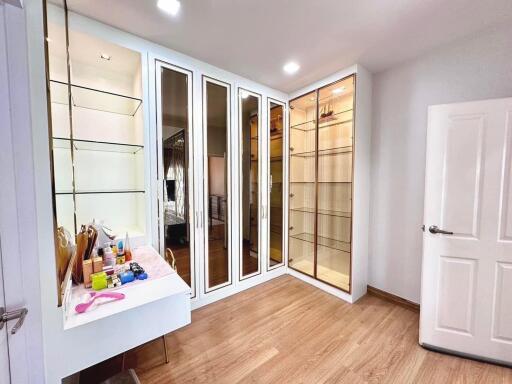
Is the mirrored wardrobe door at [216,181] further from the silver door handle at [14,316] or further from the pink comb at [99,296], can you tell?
the silver door handle at [14,316]

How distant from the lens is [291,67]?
8.09 feet

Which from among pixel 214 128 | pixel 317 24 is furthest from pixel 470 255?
pixel 214 128

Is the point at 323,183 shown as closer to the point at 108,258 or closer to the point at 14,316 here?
the point at 108,258

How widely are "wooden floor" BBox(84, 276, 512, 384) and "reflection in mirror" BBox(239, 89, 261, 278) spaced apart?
62 cm

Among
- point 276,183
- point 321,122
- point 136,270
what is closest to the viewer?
point 136,270

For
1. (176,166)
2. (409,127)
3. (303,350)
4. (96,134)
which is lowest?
(303,350)

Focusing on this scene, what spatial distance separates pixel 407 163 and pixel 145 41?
9.56 ft

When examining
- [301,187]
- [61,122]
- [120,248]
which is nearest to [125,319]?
[120,248]

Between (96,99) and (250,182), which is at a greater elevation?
(96,99)

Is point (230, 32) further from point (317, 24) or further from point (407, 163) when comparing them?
point (407, 163)

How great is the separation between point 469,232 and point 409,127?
48.0 inches

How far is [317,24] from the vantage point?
1.78 metres

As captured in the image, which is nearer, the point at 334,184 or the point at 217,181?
the point at 217,181

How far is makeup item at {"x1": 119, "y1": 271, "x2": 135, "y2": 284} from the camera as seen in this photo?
1372mm
